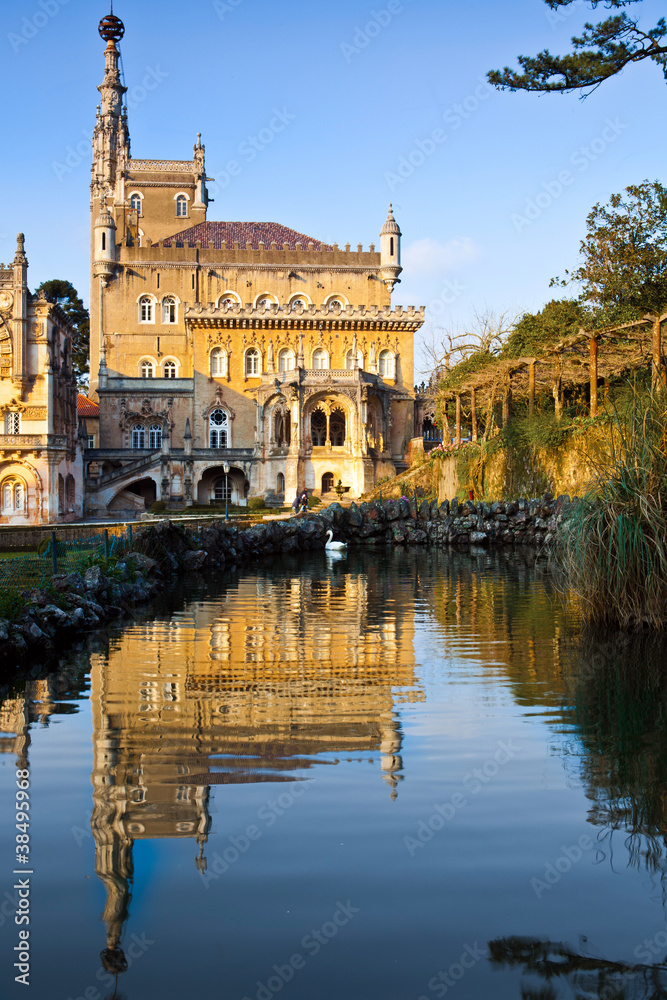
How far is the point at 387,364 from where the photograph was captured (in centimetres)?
5634

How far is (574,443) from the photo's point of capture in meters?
27.5

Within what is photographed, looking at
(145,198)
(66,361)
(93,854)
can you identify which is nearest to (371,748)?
(93,854)

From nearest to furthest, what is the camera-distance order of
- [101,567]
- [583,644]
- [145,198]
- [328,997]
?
[328,997] < [583,644] < [101,567] < [145,198]

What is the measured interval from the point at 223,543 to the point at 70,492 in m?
20.6

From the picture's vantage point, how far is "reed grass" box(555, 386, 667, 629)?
34.6ft

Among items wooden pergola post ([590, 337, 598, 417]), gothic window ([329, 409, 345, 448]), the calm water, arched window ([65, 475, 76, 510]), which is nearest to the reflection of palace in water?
the calm water

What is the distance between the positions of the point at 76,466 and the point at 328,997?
144ft

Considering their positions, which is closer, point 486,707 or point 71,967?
point 71,967

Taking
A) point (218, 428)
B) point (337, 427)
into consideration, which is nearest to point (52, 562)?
point (218, 428)

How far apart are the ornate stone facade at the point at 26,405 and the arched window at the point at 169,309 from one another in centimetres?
1831

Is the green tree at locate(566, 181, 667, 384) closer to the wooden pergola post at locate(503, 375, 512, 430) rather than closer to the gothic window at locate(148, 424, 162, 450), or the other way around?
the wooden pergola post at locate(503, 375, 512, 430)

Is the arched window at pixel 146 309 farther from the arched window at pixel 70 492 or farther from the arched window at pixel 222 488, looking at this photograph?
the arched window at pixel 70 492

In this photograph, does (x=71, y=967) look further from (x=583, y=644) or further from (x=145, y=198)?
(x=145, y=198)

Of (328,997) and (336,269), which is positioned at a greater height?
(336,269)
